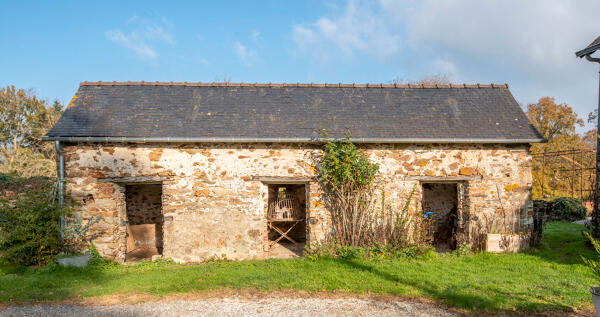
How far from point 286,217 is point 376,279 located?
13.3 feet

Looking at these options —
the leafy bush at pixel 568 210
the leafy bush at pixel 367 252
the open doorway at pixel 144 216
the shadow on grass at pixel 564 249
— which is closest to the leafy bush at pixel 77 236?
the open doorway at pixel 144 216

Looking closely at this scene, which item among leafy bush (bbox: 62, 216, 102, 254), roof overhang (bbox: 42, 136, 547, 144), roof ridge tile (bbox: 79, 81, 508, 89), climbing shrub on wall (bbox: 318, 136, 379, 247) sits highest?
roof ridge tile (bbox: 79, 81, 508, 89)

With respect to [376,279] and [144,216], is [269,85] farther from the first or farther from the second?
[144,216]

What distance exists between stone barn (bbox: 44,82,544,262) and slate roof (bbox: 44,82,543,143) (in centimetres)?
4

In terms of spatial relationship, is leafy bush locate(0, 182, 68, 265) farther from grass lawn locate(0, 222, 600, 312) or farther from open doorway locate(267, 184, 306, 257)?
open doorway locate(267, 184, 306, 257)

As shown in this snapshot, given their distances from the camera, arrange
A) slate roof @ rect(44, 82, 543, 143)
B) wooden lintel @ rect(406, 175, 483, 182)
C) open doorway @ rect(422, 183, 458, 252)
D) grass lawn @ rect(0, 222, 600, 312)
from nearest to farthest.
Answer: grass lawn @ rect(0, 222, 600, 312), slate roof @ rect(44, 82, 543, 143), wooden lintel @ rect(406, 175, 483, 182), open doorway @ rect(422, 183, 458, 252)

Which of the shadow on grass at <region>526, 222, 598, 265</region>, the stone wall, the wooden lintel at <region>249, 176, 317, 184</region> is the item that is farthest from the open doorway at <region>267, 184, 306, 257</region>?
the shadow on grass at <region>526, 222, 598, 265</region>

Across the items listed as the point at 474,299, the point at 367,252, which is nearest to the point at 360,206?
the point at 367,252

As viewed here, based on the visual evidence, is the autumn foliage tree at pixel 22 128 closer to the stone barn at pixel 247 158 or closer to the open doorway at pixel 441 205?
the stone barn at pixel 247 158

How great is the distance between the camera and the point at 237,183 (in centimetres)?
726

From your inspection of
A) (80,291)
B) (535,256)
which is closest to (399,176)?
(535,256)

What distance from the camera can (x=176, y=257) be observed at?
281 inches

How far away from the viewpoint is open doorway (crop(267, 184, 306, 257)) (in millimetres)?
8836

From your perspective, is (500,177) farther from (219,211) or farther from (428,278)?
(219,211)
